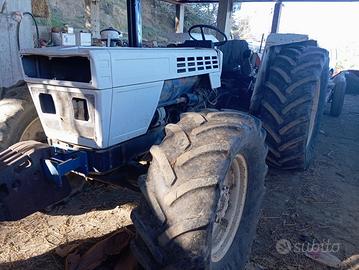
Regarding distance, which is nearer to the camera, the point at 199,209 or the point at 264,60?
the point at 199,209

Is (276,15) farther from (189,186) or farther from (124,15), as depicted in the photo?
(124,15)

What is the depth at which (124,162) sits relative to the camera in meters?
2.25

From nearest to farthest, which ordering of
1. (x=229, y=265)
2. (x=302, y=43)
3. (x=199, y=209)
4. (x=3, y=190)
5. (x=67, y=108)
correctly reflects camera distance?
(x=199, y=209)
(x=3, y=190)
(x=67, y=108)
(x=229, y=265)
(x=302, y=43)

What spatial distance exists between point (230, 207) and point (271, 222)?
31.3 inches

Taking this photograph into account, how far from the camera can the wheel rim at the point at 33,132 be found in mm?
2494

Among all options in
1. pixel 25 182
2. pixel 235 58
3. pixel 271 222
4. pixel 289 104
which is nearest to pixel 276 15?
pixel 235 58

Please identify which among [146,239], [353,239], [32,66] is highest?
[32,66]

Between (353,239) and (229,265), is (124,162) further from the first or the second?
(353,239)

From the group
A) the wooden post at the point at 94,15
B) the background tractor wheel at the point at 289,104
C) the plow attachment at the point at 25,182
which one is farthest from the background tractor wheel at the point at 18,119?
the wooden post at the point at 94,15

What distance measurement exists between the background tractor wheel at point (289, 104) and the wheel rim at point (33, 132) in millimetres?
2004

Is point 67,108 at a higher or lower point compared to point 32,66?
lower

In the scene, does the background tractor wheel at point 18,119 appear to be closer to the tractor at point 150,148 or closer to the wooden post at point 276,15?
the tractor at point 150,148

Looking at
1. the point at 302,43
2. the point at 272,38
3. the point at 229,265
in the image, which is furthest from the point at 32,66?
the point at 302,43

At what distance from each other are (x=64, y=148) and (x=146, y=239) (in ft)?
2.86
